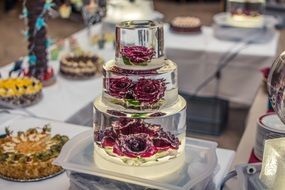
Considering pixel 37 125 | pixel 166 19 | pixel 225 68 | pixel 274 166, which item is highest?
pixel 274 166

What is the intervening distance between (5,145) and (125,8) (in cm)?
148

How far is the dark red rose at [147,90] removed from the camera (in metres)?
0.89

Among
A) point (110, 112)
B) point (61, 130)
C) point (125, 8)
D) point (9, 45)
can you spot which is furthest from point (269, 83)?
point (9, 45)

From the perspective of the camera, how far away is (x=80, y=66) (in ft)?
5.90

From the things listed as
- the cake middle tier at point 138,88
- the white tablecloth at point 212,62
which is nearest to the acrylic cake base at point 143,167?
the cake middle tier at point 138,88

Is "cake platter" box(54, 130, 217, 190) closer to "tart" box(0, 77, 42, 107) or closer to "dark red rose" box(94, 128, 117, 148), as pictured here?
"dark red rose" box(94, 128, 117, 148)

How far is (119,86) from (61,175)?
288 millimetres

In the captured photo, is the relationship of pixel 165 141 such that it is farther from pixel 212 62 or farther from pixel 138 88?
pixel 212 62

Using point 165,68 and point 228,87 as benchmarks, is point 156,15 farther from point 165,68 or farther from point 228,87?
point 165,68

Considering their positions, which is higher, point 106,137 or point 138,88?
point 138,88

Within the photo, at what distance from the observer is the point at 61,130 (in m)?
1.27

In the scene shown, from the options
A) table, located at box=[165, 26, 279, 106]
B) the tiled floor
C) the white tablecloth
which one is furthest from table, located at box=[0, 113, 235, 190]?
the tiled floor

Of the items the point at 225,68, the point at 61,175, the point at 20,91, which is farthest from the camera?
the point at 225,68

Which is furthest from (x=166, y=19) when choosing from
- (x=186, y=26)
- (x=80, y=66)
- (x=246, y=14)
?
(x=80, y=66)
